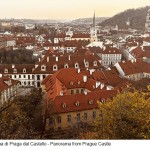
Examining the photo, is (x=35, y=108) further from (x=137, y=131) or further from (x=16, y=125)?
(x=137, y=131)

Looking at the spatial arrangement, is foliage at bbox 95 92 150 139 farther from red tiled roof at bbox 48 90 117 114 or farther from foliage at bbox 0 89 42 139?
red tiled roof at bbox 48 90 117 114

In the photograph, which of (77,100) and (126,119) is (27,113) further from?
(126,119)

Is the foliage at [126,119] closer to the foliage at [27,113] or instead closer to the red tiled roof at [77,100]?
the foliage at [27,113]

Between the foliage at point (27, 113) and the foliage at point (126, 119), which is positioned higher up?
the foliage at point (126, 119)

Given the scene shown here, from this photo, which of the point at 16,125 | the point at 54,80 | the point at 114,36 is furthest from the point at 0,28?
the point at 16,125

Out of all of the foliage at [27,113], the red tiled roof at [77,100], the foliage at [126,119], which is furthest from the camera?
the red tiled roof at [77,100]

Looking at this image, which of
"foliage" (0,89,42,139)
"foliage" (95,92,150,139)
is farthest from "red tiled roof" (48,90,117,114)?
"foliage" (95,92,150,139)

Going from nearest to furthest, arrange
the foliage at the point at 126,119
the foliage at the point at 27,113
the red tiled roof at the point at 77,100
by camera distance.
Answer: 1. the foliage at the point at 126,119
2. the foliage at the point at 27,113
3. the red tiled roof at the point at 77,100

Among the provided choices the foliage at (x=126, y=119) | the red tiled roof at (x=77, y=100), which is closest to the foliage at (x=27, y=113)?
the red tiled roof at (x=77, y=100)

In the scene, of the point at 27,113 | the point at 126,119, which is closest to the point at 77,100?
the point at 27,113
